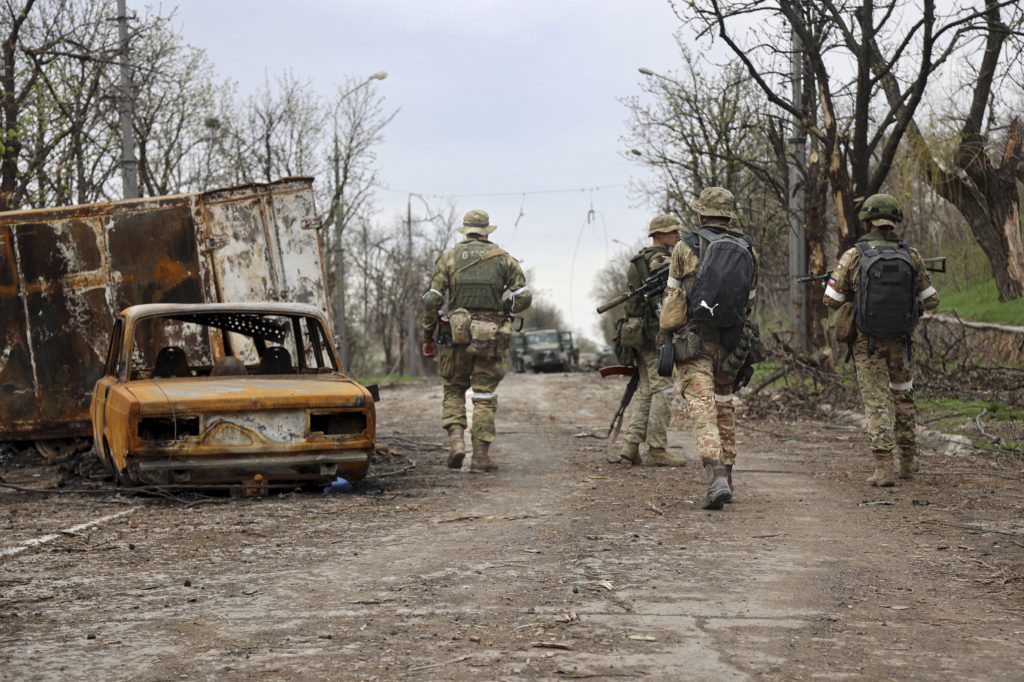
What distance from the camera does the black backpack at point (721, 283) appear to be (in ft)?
27.8

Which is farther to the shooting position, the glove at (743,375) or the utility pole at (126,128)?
the utility pole at (126,128)

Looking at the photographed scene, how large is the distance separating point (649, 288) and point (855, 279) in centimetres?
185

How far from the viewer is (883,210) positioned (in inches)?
373

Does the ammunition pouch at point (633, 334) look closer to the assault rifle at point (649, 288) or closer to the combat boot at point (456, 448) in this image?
the assault rifle at point (649, 288)

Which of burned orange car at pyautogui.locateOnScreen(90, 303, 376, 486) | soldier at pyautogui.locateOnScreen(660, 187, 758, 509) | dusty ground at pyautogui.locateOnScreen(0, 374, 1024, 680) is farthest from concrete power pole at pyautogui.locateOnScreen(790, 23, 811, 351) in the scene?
burned orange car at pyautogui.locateOnScreen(90, 303, 376, 486)

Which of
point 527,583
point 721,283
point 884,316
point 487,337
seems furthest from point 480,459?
point 527,583

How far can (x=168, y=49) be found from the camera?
2678 centimetres

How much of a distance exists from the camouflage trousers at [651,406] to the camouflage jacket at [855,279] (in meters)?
1.83

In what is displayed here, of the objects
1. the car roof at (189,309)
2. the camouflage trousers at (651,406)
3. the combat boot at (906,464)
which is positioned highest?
the car roof at (189,309)

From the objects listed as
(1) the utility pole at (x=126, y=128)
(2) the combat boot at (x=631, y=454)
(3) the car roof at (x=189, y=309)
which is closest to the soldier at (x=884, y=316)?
(2) the combat boot at (x=631, y=454)

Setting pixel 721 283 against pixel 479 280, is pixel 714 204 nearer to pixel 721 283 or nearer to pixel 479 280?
pixel 721 283

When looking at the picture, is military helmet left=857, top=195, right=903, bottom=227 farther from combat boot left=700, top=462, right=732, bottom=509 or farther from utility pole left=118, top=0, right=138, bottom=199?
utility pole left=118, top=0, right=138, bottom=199

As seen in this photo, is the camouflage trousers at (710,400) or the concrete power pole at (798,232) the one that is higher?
the concrete power pole at (798,232)

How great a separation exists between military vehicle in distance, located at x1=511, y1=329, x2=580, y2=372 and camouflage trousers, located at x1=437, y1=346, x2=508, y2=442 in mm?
46816
